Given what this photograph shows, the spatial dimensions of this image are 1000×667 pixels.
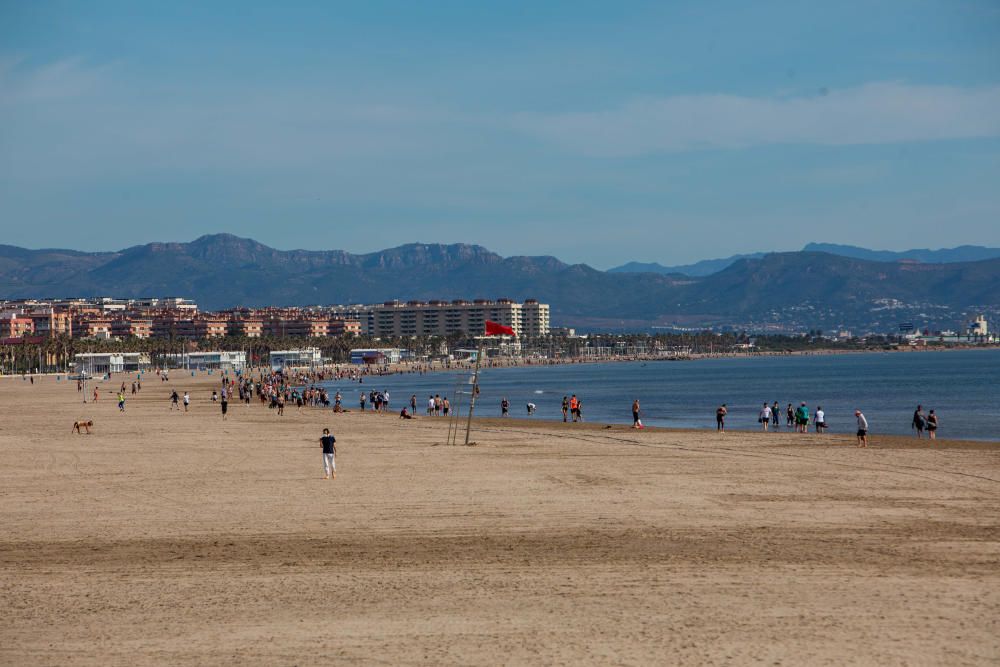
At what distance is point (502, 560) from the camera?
14.9 meters

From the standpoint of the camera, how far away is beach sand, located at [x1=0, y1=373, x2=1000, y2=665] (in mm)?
11141

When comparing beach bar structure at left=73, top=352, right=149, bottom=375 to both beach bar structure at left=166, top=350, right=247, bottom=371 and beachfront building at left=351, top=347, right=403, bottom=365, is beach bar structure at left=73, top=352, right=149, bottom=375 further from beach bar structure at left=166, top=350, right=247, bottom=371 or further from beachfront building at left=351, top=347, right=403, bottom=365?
beachfront building at left=351, top=347, right=403, bottom=365

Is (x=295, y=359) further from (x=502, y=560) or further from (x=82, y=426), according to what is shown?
(x=502, y=560)

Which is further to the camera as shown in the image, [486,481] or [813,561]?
[486,481]

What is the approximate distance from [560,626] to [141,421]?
3655 cm

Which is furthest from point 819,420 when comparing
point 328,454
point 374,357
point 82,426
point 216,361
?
point 374,357

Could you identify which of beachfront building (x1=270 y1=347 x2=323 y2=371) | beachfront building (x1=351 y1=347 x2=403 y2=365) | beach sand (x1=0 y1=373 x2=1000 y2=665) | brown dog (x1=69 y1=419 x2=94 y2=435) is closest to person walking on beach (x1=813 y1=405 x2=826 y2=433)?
beach sand (x1=0 y1=373 x2=1000 y2=665)

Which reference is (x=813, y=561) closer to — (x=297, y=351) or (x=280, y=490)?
(x=280, y=490)

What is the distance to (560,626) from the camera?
460 inches

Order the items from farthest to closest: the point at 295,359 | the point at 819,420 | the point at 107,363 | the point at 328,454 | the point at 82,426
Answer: the point at 295,359 < the point at 107,363 < the point at 82,426 < the point at 819,420 < the point at 328,454

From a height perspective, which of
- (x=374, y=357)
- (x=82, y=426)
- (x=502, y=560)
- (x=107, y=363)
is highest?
(x=502, y=560)

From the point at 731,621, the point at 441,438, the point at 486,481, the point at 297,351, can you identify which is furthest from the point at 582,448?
the point at 297,351

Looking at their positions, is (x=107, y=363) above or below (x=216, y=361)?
above

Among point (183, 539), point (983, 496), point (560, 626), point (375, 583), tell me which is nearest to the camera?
point (560, 626)
